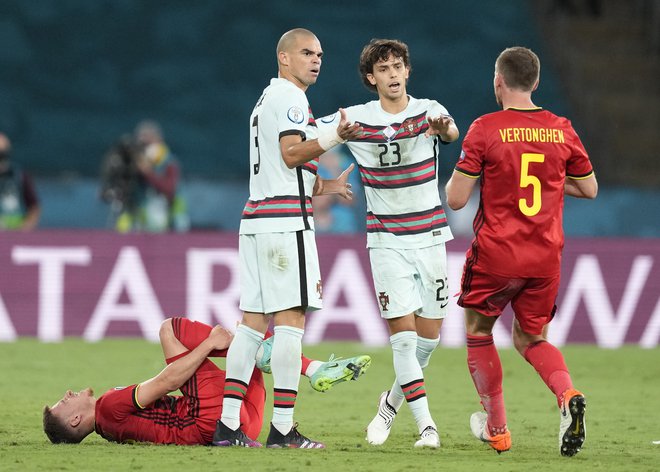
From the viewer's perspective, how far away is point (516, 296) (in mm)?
6594

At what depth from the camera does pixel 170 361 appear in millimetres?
6914

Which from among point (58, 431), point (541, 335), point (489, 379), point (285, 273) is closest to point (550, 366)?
point (541, 335)

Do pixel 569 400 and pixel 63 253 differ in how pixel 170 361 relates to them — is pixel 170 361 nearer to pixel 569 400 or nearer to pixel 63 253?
pixel 569 400

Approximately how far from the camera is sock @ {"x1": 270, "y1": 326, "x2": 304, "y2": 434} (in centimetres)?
663

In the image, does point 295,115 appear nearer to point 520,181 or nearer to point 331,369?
point 520,181

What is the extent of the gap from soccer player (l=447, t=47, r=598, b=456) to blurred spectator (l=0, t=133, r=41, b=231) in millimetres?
9143

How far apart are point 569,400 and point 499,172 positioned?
122cm

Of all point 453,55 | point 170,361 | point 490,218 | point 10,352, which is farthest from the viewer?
point 453,55

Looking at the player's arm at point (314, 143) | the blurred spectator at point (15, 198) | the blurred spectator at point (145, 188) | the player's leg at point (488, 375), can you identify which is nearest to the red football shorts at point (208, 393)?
the player's arm at point (314, 143)

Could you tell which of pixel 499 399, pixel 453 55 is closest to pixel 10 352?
pixel 499 399

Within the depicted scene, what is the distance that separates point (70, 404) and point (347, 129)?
2.09 metres

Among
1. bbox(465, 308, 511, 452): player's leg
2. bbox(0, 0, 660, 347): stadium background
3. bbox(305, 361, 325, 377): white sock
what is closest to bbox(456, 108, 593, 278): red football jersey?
bbox(465, 308, 511, 452): player's leg

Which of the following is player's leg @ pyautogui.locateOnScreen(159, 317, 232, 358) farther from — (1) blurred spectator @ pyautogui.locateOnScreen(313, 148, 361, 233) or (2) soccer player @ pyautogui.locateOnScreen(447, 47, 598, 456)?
(1) blurred spectator @ pyautogui.locateOnScreen(313, 148, 361, 233)

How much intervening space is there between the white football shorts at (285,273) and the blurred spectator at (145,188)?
8.56 m
